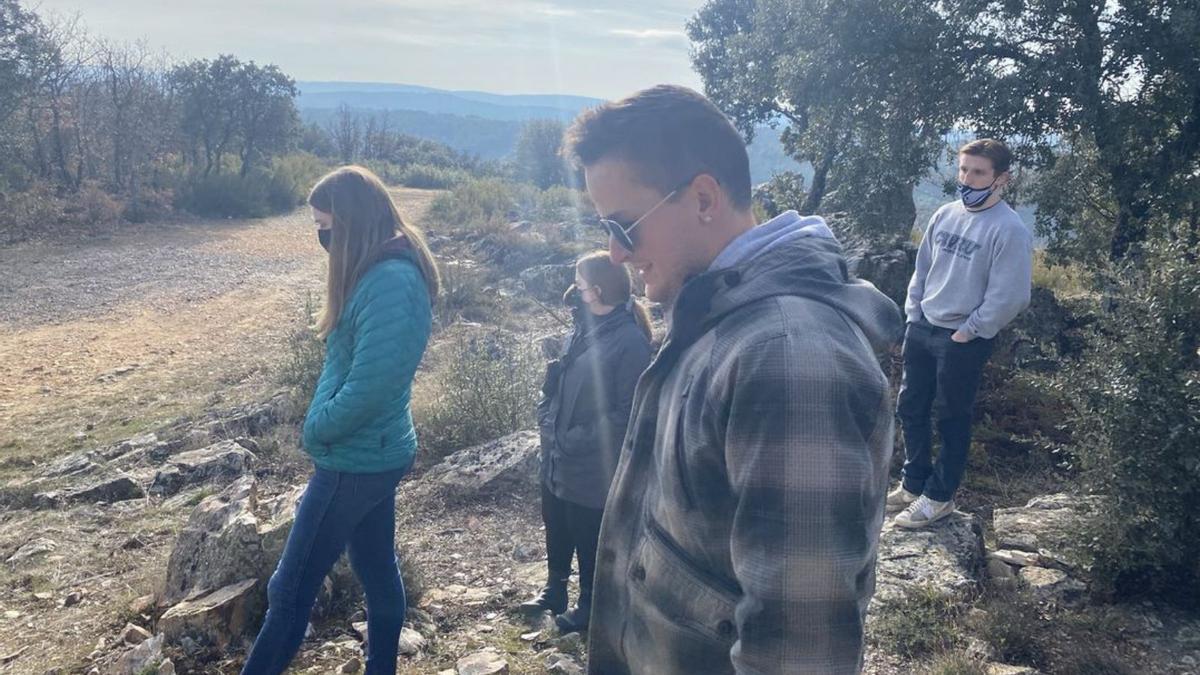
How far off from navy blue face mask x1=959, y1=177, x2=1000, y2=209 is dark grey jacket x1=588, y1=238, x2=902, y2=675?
298 centimetres

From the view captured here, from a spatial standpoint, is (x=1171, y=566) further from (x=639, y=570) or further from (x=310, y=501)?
(x=310, y=501)

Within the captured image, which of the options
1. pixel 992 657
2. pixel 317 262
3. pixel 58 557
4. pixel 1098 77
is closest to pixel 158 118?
pixel 317 262

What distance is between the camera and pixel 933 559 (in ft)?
13.3

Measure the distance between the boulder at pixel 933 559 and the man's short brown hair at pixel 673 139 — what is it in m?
2.79

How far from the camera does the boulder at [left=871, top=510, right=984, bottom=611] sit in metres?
3.83

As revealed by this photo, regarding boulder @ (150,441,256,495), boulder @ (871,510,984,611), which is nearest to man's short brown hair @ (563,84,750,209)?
boulder @ (871,510,984,611)

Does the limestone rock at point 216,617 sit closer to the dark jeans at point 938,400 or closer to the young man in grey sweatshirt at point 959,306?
the young man in grey sweatshirt at point 959,306

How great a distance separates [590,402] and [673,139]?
2296mm

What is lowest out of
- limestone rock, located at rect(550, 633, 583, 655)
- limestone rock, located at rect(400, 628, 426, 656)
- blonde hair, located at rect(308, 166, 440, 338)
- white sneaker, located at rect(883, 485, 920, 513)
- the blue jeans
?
limestone rock, located at rect(400, 628, 426, 656)

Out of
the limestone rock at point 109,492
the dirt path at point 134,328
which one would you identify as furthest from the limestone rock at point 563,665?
the dirt path at point 134,328

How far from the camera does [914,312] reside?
444cm

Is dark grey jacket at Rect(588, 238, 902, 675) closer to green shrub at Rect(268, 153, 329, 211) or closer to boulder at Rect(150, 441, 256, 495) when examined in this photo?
boulder at Rect(150, 441, 256, 495)

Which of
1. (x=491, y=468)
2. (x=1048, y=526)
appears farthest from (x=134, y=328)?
(x=1048, y=526)

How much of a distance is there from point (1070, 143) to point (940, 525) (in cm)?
558
